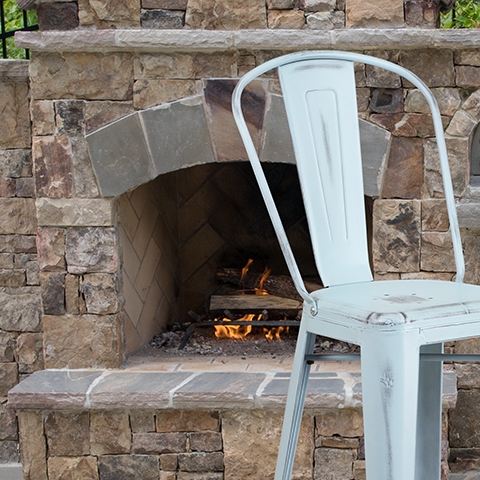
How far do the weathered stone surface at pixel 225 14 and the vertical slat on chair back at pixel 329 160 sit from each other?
2.97 ft

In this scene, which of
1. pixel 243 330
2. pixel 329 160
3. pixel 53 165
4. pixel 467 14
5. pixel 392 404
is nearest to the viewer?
pixel 392 404

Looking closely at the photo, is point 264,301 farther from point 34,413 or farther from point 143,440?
point 34,413

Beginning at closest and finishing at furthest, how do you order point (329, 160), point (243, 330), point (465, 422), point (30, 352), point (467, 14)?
point (329, 160) → point (465, 422) → point (30, 352) → point (243, 330) → point (467, 14)

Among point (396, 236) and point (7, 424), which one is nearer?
point (396, 236)

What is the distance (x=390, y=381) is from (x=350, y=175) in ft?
1.74

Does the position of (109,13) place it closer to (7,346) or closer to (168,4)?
(168,4)

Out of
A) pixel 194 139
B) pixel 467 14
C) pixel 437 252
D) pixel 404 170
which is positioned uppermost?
pixel 467 14

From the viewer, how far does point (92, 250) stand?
250 cm

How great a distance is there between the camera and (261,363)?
8.61 feet

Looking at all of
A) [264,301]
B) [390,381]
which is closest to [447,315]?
[390,381]

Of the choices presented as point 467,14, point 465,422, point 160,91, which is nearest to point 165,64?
point 160,91

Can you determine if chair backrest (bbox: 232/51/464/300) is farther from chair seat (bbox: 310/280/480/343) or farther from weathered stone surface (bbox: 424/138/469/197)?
weathered stone surface (bbox: 424/138/469/197)

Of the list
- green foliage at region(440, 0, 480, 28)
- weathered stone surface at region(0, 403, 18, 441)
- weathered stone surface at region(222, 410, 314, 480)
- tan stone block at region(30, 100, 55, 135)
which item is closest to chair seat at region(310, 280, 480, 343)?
weathered stone surface at region(222, 410, 314, 480)

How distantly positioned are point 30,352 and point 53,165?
33.6 inches
